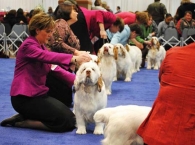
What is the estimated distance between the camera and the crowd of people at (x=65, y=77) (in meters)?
2.01

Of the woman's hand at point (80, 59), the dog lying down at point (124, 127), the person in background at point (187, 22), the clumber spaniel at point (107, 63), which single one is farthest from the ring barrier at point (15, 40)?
the dog lying down at point (124, 127)

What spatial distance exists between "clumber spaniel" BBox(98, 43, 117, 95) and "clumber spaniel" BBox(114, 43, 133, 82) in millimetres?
990

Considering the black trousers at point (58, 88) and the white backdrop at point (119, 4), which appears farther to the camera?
the white backdrop at point (119, 4)

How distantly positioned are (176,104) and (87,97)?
149cm

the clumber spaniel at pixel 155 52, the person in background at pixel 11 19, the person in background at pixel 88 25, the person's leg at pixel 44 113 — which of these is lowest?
the clumber spaniel at pixel 155 52

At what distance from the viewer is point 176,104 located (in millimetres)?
2012

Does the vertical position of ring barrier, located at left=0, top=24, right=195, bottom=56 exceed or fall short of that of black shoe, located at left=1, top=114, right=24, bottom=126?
it falls short

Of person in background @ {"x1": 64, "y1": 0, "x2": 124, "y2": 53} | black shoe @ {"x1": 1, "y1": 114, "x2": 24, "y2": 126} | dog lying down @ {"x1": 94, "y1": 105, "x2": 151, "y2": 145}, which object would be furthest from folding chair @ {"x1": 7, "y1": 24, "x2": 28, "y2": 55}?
dog lying down @ {"x1": 94, "y1": 105, "x2": 151, "y2": 145}

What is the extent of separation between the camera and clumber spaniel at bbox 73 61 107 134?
3361mm

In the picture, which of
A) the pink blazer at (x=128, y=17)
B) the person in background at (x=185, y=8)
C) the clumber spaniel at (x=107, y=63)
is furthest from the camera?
the person in background at (x=185, y=8)

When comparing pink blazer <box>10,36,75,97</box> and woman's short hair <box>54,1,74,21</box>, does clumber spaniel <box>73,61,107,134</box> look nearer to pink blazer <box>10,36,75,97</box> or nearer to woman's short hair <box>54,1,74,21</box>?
pink blazer <box>10,36,75,97</box>

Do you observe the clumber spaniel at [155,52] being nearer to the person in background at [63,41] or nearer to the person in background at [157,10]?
the person in background at [157,10]

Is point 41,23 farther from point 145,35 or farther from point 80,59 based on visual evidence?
point 145,35

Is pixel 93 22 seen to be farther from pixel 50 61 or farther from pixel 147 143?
pixel 147 143
